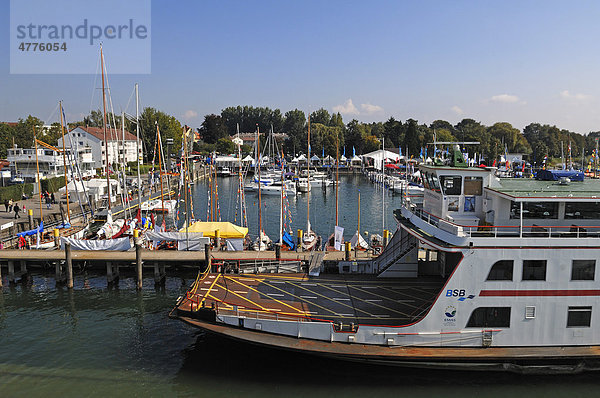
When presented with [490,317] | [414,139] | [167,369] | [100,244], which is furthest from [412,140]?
[167,369]

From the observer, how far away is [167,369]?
2141cm

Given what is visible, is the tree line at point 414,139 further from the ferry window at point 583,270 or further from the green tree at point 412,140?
the ferry window at point 583,270

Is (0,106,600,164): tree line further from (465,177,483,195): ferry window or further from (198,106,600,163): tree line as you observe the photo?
(465,177,483,195): ferry window

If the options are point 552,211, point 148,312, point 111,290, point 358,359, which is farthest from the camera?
point 111,290

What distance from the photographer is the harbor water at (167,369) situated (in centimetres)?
1930

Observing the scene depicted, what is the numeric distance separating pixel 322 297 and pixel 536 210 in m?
10.8

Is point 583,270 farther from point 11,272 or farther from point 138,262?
point 11,272

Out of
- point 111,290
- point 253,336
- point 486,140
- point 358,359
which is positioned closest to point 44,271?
point 111,290

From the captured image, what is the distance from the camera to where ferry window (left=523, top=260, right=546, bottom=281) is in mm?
18562

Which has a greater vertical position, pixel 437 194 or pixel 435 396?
pixel 437 194

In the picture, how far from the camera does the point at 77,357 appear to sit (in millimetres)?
22609

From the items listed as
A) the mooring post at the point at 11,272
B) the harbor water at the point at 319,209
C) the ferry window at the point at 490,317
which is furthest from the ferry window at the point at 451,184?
the mooring post at the point at 11,272

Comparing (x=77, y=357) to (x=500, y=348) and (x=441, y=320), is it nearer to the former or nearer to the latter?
(x=441, y=320)

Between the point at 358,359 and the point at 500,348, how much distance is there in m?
6.04
